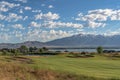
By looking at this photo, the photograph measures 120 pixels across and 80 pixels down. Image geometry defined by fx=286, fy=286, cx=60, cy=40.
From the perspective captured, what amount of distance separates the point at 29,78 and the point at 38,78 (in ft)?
2.36

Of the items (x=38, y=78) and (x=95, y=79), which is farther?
(x=95, y=79)

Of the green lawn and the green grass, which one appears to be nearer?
the green grass

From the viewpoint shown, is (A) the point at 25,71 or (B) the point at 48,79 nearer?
(B) the point at 48,79

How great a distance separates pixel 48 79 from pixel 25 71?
2526 millimetres

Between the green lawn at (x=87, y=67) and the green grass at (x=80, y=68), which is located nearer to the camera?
the green grass at (x=80, y=68)

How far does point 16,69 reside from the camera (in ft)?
66.4

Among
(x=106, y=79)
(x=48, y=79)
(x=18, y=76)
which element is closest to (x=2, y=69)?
(x=18, y=76)

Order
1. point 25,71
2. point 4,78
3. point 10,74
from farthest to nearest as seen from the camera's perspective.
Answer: point 25,71, point 10,74, point 4,78

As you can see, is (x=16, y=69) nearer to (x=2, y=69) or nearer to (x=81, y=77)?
(x=2, y=69)

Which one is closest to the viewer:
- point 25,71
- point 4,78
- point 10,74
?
point 4,78

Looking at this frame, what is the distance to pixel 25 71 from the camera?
20016 millimetres

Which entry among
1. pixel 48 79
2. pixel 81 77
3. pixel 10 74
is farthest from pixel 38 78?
pixel 81 77

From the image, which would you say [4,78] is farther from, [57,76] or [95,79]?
[95,79]

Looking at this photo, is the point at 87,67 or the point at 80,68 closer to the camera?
the point at 80,68
